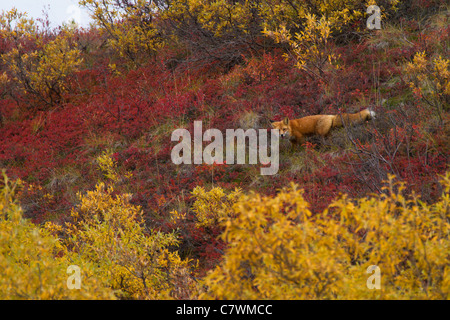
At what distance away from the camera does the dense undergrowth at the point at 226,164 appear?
8.52 ft

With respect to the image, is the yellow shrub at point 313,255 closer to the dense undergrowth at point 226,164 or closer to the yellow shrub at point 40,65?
the dense undergrowth at point 226,164

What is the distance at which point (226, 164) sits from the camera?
8180 millimetres

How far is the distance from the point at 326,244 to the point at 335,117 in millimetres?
5632

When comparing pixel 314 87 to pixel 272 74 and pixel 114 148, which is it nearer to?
pixel 272 74

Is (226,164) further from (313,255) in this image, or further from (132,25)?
(132,25)

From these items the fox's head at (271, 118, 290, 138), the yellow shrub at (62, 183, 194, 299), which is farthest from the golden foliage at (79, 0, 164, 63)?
the yellow shrub at (62, 183, 194, 299)

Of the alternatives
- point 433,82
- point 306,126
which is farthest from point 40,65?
point 433,82

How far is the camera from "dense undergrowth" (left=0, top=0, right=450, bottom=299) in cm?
260

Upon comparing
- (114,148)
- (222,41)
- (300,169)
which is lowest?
(300,169)

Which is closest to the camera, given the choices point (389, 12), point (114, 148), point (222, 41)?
point (114, 148)

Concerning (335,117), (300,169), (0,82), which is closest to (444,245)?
(300,169)

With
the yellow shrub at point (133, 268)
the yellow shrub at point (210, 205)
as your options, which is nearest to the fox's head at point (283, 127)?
the yellow shrub at point (210, 205)

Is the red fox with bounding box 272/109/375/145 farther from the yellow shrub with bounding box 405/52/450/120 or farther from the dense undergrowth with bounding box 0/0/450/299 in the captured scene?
the yellow shrub with bounding box 405/52/450/120

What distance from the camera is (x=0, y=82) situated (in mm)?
12906
